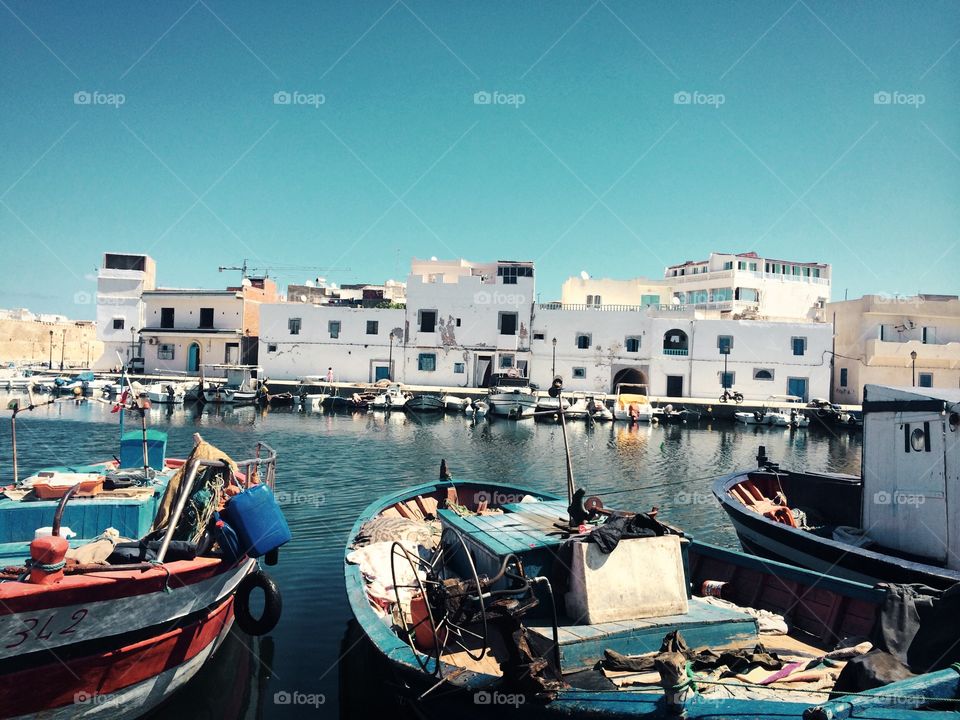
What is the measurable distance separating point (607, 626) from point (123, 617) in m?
4.75

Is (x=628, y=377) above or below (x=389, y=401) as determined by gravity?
above

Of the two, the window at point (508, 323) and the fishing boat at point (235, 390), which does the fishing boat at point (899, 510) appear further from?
the fishing boat at point (235, 390)

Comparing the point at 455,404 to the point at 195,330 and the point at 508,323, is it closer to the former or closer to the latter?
the point at 508,323

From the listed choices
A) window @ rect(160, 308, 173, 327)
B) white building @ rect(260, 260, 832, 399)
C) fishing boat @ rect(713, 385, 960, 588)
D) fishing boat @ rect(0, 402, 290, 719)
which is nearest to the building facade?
white building @ rect(260, 260, 832, 399)

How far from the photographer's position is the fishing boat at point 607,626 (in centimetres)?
477

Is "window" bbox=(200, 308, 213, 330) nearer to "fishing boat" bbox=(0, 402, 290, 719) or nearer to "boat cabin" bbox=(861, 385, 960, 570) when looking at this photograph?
"fishing boat" bbox=(0, 402, 290, 719)

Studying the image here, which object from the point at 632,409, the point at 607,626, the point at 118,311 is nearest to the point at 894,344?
the point at 632,409

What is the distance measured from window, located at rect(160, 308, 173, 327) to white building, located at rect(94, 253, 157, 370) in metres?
2.10

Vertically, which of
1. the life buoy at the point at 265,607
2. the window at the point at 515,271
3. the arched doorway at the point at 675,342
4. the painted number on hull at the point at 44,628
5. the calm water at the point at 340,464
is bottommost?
the calm water at the point at 340,464

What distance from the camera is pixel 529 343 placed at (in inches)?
1747

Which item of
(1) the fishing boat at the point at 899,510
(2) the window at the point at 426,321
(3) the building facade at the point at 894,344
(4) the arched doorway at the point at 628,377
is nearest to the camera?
(1) the fishing boat at the point at 899,510

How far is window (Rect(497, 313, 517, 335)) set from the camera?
146 ft

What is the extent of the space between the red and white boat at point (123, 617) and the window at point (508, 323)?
1461 inches

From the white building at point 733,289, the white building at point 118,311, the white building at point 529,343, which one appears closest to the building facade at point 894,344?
the white building at point 529,343
